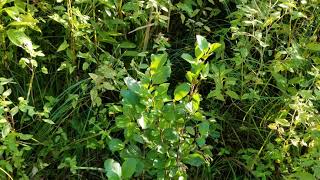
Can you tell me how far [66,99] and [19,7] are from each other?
40 cm

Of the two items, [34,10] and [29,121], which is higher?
[34,10]

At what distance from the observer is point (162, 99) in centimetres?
150

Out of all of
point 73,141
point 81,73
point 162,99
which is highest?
point 162,99

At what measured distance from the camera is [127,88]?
5.90 ft

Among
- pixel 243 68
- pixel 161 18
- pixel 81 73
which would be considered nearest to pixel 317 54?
pixel 243 68

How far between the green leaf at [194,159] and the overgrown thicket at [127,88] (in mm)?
24

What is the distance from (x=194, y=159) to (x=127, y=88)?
37cm

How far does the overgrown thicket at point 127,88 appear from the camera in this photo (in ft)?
5.98

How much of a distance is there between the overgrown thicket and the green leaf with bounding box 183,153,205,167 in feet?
0.08

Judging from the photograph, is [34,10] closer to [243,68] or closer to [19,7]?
[19,7]

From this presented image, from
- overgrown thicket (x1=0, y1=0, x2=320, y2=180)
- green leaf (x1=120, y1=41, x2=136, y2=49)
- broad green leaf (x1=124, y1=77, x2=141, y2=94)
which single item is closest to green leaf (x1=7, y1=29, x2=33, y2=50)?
overgrown thicket (x1=0, y1=0, x2=320, y2=180)

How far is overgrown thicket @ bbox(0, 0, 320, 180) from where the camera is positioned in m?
1.82

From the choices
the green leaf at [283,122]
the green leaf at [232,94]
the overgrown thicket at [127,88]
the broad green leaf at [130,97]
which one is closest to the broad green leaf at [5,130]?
the overgrown thicket at [127,88]

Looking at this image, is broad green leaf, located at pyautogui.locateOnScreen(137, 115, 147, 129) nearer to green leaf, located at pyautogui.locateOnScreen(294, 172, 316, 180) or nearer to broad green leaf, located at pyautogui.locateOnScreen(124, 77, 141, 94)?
broad green leaf, located at pyautogui.locateOnScreen(124, 77, 141, 94)
